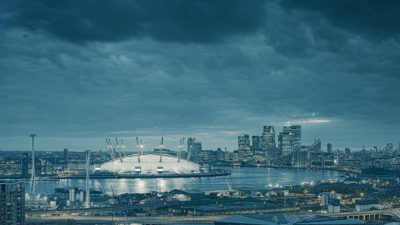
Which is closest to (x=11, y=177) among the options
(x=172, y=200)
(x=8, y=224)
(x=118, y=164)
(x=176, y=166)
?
(x=118, y=164)

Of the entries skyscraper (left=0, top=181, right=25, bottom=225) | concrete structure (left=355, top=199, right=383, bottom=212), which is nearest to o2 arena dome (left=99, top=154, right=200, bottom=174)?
concrete structure (left=355, top=199, right=383, bottom=212)

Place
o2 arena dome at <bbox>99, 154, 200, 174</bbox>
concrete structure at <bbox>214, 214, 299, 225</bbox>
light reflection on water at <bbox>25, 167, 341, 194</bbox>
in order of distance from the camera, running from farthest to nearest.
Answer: o2 arena dome at <bbox>99, 154, 200, 174</bbox> < light reflection on water at <bbox>25, 167, 341, 194</bbox> < concrete structure at <bbox>214, 214, 299, 225</bbox>

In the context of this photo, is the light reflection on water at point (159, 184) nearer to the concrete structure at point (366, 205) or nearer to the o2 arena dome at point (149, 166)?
the o2 arena dome at point (149, 166)

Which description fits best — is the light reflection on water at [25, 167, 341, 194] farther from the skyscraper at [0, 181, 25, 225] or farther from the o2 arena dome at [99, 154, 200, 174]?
the skyscraper at [0, 181, 25, 225]

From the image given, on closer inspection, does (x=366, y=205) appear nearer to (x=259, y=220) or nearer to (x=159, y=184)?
(x=259, y=220)

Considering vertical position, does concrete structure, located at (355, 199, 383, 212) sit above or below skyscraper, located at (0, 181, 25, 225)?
below

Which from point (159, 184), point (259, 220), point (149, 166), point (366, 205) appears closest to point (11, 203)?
point (259, 220)

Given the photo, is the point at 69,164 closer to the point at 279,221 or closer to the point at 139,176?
the point at 139,176
